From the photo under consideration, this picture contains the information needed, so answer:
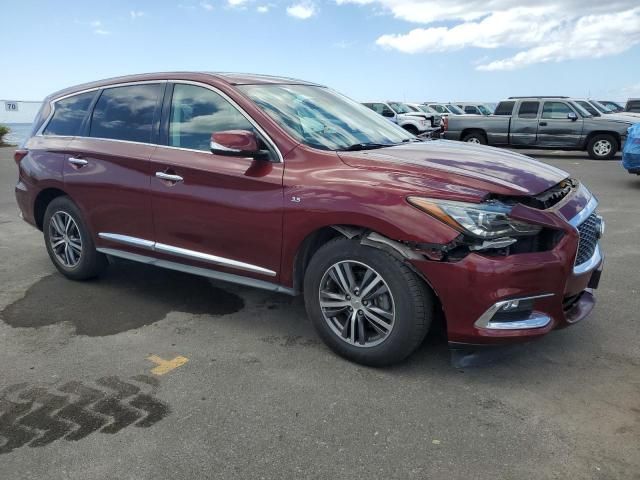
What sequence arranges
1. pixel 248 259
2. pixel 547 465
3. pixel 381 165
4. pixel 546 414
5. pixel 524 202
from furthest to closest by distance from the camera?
pixel 248 259
pixel 381 165
pixel 524 202
pixel 546 414
pixel 547 465

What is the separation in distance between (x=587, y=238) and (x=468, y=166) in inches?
33.3

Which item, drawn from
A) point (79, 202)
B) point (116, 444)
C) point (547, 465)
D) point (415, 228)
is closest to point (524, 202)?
point (415, 228)

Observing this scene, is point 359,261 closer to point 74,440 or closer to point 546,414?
point 546,414

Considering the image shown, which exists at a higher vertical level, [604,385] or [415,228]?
[415,228]

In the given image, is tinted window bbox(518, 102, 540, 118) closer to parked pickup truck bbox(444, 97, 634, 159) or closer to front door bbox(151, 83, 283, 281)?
parked pickup truck bbox(444, 97, 634, 159)

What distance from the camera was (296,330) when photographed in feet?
13.5

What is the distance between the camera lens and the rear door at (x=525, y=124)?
16.7m

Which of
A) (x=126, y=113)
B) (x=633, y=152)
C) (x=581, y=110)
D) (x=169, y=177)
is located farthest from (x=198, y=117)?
(x=581, y=110)

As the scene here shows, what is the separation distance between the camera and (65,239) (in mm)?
5133

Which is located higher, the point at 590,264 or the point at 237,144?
the point at 237,144

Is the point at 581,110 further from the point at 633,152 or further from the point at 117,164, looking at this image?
the point at 117,164

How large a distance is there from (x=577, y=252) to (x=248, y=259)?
2.04 metres

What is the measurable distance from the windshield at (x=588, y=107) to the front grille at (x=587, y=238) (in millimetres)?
14286

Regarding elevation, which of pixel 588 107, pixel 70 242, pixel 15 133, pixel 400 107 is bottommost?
pixel 15 133
